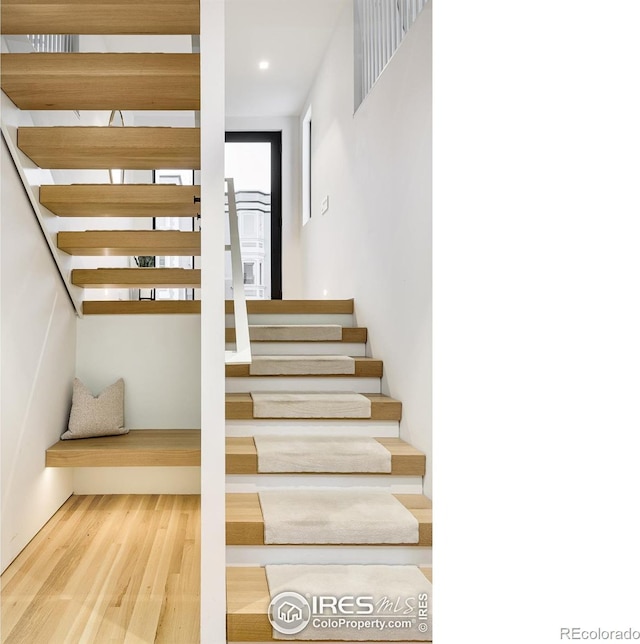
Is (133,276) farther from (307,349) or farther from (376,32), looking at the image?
(376,32)

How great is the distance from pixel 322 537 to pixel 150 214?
1932 mm

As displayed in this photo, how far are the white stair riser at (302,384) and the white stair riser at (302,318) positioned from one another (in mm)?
798

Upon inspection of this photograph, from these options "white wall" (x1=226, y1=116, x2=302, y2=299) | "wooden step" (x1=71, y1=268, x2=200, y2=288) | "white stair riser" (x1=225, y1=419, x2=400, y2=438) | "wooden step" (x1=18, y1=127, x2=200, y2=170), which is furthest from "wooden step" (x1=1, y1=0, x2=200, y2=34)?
"white wall" (x1=226, y1=116, x2=302, y2=299)

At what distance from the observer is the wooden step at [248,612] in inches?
70.3

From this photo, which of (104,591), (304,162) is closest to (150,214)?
(104,591)

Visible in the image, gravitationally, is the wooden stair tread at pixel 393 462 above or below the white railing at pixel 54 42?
below

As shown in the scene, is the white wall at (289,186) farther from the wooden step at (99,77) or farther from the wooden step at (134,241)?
the wooden step at (99,77)

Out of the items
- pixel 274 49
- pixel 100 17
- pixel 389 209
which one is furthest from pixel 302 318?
pixel 274 49

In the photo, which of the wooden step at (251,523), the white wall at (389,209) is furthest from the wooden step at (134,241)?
the wooden step at (251,523)

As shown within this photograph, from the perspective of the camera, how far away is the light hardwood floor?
1.92 meters

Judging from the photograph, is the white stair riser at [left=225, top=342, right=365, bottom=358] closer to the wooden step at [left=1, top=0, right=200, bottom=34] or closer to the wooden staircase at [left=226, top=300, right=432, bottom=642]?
the wooden staircase at [left=226, top=300, right=432, bottom=642]
